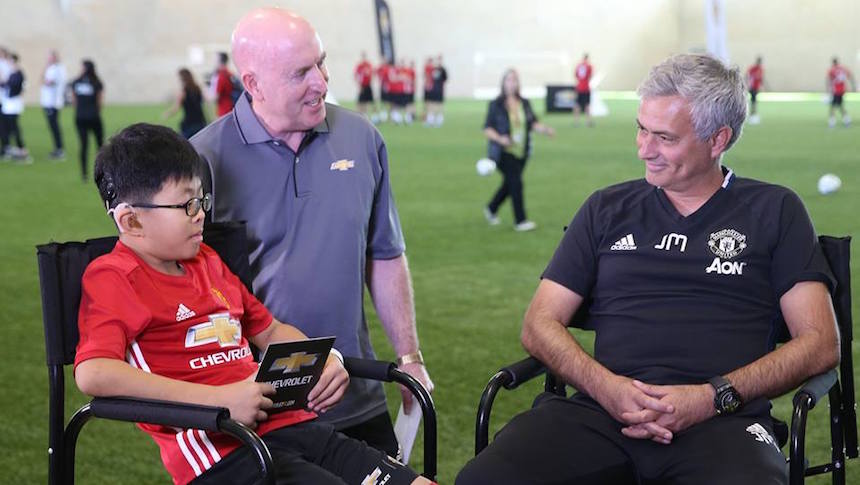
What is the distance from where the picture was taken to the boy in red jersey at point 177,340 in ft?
7.01

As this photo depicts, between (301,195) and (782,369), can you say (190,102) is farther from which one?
(782,369)

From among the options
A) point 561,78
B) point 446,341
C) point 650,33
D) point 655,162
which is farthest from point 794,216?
point 650,33

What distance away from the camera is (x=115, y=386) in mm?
2102

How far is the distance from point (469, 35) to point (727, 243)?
33.3 meters

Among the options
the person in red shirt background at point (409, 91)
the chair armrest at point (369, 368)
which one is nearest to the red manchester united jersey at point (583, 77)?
the person in red shirt background at point (409, 91)

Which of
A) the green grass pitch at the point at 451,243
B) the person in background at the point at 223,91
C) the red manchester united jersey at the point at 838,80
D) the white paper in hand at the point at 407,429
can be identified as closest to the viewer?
the white paper in hand at the point at 407,429

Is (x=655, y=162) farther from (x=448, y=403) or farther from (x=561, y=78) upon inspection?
(x=561, y=78)

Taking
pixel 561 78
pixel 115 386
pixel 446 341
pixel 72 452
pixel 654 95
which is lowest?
pixel 561 78

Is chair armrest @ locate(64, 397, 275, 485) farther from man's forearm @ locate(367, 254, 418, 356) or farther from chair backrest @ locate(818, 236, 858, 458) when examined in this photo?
chair backrest @ locate(818, 236, 858, 458)

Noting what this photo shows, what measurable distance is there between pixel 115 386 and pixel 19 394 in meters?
2.70

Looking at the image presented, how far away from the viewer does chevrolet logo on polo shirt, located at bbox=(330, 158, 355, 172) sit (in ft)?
8.82

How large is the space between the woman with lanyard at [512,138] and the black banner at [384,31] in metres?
22.5

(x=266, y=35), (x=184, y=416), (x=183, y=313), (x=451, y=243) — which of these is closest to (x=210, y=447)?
(x=184, y=416)

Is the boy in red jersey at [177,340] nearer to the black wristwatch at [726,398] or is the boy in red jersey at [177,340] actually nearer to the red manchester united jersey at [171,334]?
the red manchester united jersey at [171,334]
